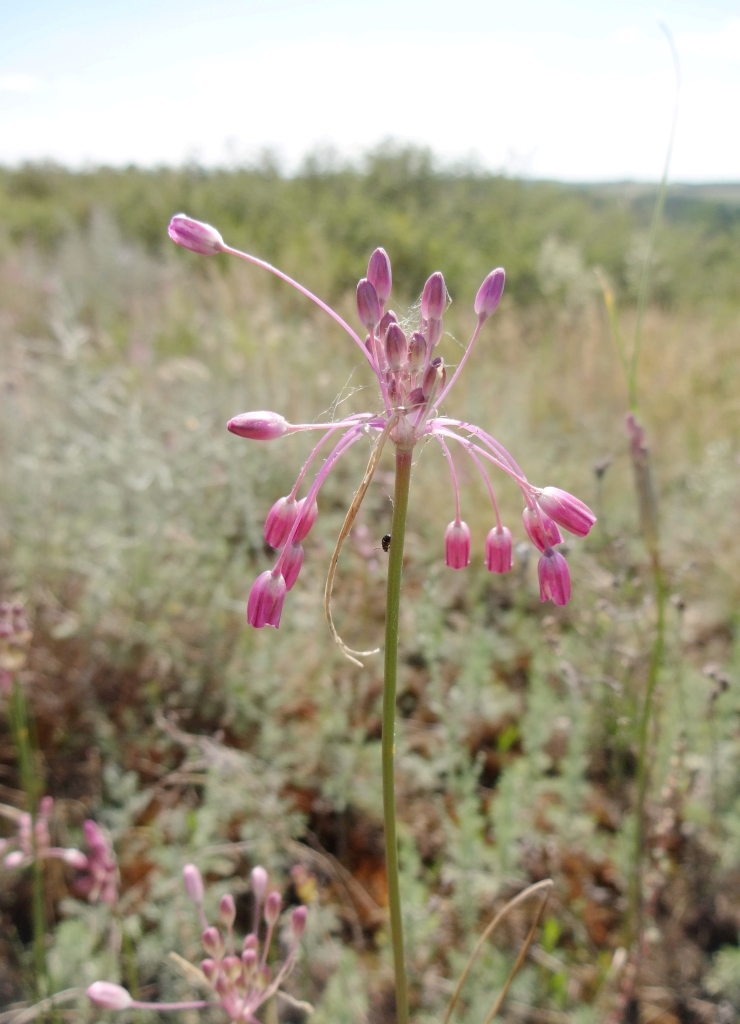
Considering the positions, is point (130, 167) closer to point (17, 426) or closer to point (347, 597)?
point (17, 426)

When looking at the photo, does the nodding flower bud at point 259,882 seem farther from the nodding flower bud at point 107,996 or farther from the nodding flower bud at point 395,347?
the nodding flower bud at point 395,347

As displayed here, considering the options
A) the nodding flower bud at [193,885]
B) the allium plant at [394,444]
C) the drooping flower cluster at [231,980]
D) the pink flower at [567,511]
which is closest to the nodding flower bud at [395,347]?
the allium plant at [394,444]

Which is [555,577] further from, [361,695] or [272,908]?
[361,695]

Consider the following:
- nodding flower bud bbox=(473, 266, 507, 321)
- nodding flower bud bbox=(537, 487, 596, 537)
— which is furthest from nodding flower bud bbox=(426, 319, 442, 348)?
nodding flower bud bbox=(537, 487, 596, 537)

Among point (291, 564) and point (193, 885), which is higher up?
point (291, 564)

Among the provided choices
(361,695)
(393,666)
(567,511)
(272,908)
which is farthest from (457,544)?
(361,695)
